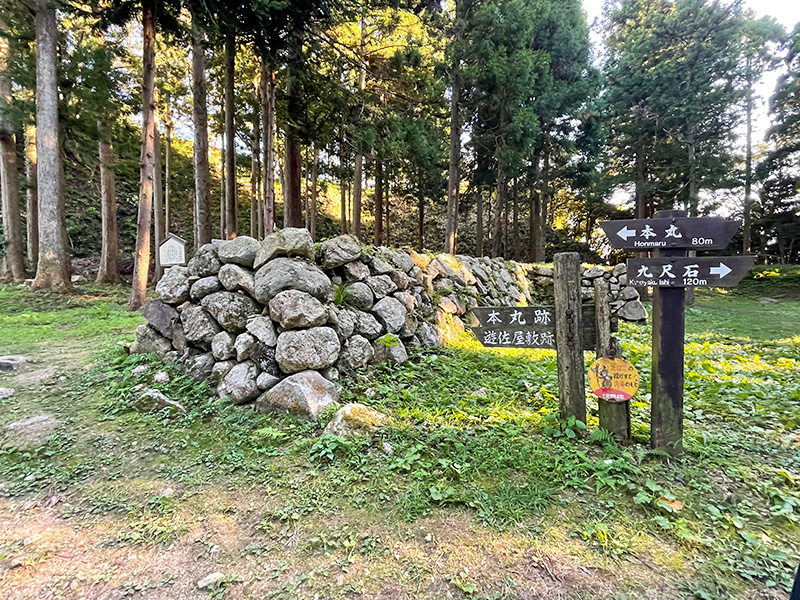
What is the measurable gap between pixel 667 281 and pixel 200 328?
13.6ft

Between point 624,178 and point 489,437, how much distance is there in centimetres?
1874

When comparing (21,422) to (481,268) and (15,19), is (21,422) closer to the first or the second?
(481,268)

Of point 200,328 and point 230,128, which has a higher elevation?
point 230,128

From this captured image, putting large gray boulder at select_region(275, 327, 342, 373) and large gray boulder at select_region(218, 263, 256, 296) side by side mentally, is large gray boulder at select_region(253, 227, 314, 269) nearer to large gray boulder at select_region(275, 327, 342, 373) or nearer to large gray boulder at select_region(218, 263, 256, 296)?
large gray boulder at select_region(218, 263, 256, 296)

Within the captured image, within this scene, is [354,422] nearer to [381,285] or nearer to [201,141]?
[381,285]

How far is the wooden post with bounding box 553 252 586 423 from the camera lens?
9.19 feet

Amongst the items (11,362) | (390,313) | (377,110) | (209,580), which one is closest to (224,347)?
(390,313)

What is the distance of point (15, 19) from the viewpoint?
29.5 feet

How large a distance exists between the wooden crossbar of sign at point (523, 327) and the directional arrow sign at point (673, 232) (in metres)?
0.55

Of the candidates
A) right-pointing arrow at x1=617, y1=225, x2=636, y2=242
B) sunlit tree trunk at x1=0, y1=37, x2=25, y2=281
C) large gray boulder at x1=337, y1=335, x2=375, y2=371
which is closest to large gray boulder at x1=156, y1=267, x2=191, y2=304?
large gray boulder at x1=337, y1=335, x2=375, y2=371

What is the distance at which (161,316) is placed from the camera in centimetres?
415

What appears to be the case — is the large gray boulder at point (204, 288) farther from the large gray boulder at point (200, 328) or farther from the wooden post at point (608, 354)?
the wooden post at point (608, 354)

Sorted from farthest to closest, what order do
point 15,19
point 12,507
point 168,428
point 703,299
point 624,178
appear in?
point 624,178 → point 703,299 → point 15,19 → point 168,428 → point 12,507

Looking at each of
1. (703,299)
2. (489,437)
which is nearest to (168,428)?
(489,437)
